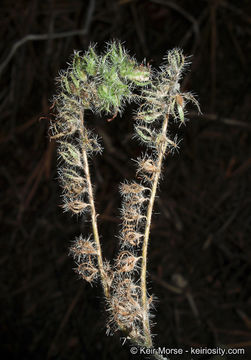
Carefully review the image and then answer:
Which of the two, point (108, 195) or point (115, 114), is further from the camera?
point (108, 195)

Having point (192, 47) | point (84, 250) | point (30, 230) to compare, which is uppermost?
point (192, 47)

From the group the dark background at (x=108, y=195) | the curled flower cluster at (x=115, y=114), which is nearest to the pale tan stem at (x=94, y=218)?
the curled flower cluster at (x=115, y=114)

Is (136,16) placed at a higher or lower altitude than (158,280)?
higher

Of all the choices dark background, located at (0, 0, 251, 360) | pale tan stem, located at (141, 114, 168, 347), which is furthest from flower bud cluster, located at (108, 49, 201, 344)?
dark background, located at (0, 0, 251, 360)

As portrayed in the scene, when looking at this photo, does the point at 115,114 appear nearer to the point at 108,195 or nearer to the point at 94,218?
the point at 94,218

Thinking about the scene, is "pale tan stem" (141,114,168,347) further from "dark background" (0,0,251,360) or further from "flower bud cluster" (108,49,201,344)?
"dark background" (0,0,251,360)

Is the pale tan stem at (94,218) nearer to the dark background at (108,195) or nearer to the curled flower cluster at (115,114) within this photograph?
the curled flower cluster at (115,114)

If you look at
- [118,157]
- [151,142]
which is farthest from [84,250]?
[118,157]

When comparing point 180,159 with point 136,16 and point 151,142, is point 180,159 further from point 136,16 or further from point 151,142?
point 151,142

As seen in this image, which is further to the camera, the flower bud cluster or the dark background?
the dark background

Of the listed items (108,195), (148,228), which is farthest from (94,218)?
(108,195)

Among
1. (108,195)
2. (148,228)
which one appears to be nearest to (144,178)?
(148,228)
